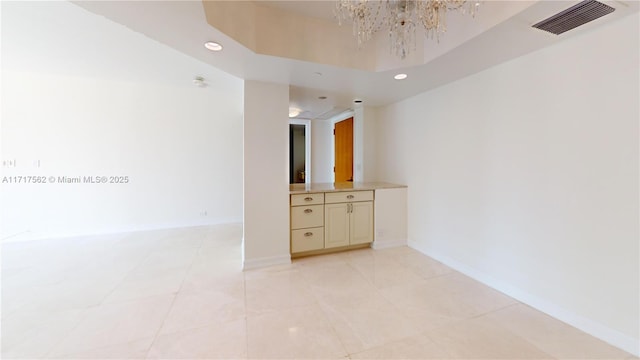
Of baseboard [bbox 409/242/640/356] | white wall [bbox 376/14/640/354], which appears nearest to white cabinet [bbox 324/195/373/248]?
white wall [bbox 376/14/640/354]

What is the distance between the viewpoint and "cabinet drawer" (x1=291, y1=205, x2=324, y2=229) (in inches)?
125

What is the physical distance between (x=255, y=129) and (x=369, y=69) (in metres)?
1.45

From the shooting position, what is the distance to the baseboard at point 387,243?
360 centimetres

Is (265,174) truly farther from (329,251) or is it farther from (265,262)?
(329,251)

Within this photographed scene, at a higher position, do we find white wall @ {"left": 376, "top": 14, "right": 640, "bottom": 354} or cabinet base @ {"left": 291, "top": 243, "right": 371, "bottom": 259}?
white wall @ {"left": 376, "top": 14, "right": 640, "bottom": 354}

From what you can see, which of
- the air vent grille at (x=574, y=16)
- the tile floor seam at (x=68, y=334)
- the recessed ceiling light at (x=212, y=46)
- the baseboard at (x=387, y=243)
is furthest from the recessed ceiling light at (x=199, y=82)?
the air vent grille at (x=574, y=16)

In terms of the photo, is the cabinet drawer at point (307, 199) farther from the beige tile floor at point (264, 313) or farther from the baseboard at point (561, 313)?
the baseboard at point (561, 313)

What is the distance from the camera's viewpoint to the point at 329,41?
2420 mm

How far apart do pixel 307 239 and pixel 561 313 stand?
248cm

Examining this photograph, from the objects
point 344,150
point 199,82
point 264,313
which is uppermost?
point 199,82

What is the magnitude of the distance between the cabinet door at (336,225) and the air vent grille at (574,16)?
2.56 metres

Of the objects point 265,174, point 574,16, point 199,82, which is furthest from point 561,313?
point 199,82

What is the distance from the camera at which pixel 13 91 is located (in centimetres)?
380

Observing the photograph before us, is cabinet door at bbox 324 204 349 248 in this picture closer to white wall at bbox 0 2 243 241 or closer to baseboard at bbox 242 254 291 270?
baseboard at bbox 242 254 291 270
